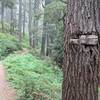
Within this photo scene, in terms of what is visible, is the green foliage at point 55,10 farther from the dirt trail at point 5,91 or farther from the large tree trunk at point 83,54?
the large tree trunk at point 83,54

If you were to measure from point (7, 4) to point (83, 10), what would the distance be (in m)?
29.5

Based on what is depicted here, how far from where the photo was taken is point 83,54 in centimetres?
321

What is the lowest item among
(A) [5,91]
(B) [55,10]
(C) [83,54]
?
(A) [5,91]

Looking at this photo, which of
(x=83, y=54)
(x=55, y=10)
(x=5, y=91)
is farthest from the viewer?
(x=55, y=10)

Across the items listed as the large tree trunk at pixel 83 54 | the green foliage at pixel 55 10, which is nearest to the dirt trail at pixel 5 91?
the large tree trunk at pixel 83 54

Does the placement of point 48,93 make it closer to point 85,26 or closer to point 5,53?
point 85,26

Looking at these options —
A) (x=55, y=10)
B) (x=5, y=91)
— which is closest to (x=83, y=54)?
(x=5, y=91)

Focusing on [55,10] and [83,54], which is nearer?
[83,54]

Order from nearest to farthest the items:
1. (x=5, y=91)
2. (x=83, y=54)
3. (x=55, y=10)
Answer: (x=83, y=54), (x=5, y=91), (x=55, y=10)

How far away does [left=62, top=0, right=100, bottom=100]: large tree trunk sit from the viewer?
3.19 meters

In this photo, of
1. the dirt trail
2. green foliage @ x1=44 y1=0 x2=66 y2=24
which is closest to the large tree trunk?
the dirt trail

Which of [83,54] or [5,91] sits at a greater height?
[83,54]

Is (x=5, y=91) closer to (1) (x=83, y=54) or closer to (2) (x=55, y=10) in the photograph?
(1) (x=83, y=54)

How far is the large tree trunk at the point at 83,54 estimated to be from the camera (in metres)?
3.19
